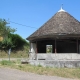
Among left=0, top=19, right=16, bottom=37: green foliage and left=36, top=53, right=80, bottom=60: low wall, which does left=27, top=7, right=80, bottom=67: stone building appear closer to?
left=36, top=53, right=80, bottom=60: low wall

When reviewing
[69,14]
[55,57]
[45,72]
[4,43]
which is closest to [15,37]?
[4,43]

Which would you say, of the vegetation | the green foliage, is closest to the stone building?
the vegetation

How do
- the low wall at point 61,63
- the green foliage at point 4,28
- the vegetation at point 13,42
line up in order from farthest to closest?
the green foliage at point 4,28
the vegetation at point 13,42
the low wall at point 61,63

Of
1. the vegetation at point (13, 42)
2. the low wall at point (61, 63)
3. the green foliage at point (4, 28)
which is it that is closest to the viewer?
the low wall at point (61, 63)

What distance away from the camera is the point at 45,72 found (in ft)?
60.5

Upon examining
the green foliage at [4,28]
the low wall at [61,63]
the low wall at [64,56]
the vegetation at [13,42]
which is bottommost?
the low wall at [61,63]

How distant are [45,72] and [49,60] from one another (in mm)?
5169

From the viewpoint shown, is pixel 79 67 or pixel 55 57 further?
pixel 55 57

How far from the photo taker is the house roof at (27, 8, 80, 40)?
24.8 m

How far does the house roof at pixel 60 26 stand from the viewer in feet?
81.3

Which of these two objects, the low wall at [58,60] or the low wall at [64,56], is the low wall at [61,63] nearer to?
the low wall at [58,60]

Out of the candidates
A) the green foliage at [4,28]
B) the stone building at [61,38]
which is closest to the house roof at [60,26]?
the stone building at [61,38]

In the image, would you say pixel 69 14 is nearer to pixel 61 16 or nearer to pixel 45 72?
pixel 61 16

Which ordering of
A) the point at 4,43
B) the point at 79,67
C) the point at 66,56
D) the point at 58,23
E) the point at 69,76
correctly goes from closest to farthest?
the point at 69,76 → the point at 79,67 → the point at 66,56 → the point at 58,23 → the point at 4,43
